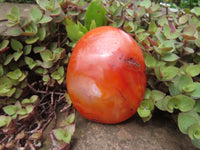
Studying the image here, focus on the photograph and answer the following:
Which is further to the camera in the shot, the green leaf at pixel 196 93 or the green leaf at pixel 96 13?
the green leaf at pixel 96 13

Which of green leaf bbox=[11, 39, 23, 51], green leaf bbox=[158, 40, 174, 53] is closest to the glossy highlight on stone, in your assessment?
green leaf bbox=[158, 40, 174, 53]

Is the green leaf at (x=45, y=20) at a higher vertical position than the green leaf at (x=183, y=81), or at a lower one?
higher

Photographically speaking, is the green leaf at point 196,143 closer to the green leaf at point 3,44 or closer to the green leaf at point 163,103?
the green leaf at point 163,103

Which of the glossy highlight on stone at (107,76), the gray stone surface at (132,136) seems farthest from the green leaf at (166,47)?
the gray stone surface at (132,136)

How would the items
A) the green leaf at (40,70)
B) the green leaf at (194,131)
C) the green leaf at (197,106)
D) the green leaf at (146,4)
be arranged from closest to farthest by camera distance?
1. the green leaf at (194,131)
2. the green leaf at (197,106)
3. the green leaf at (40,70)
4. the green leaf at (146,4)

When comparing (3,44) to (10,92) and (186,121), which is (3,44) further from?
(186,121)

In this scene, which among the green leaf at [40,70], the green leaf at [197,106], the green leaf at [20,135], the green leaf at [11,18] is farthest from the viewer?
the green leaf at [40,70]

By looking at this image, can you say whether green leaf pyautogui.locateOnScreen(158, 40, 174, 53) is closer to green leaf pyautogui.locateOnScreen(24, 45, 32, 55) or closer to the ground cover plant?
the ground cover plant

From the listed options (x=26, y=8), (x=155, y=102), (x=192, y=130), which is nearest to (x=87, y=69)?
(x=155, y=102)

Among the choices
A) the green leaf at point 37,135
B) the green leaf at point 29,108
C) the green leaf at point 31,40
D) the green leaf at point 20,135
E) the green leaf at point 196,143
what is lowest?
the green leaf at point 20,135
